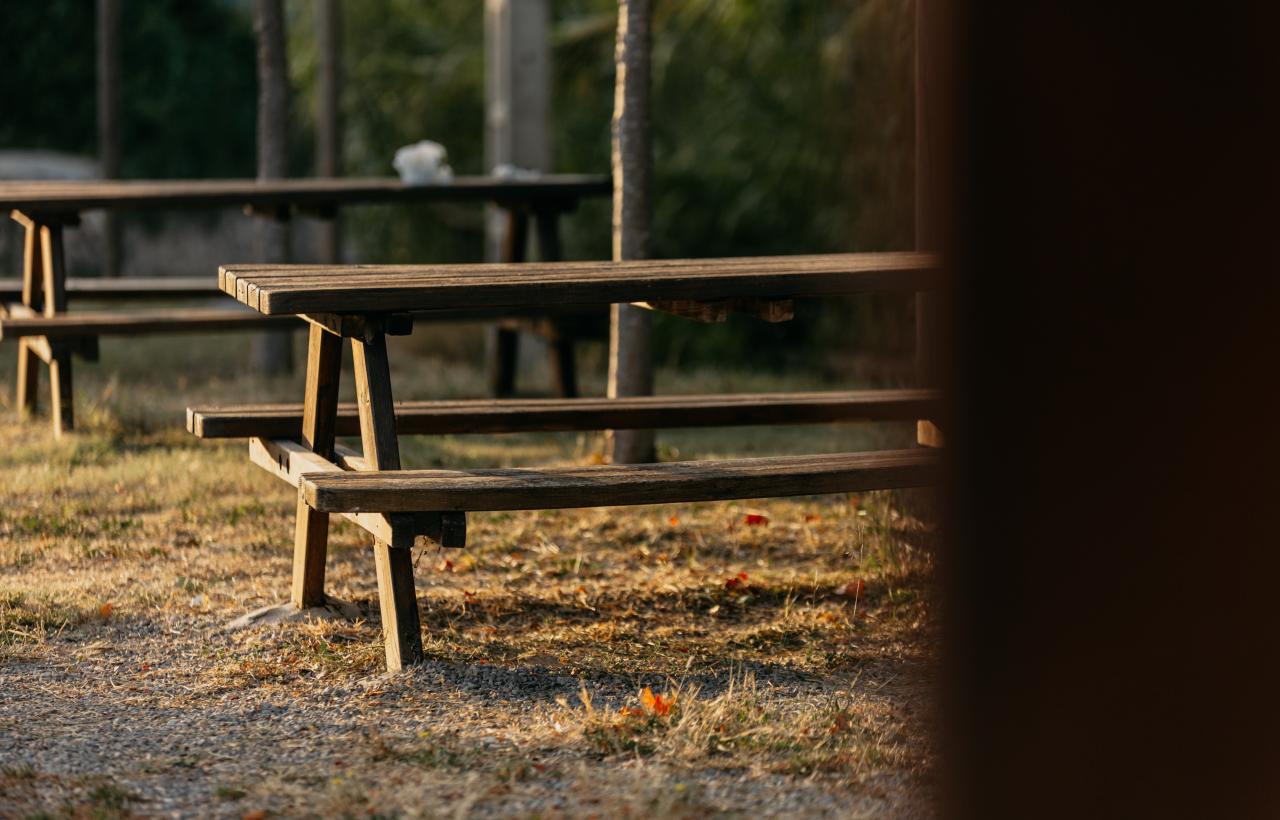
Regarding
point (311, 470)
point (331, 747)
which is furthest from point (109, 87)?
point (331, 747)

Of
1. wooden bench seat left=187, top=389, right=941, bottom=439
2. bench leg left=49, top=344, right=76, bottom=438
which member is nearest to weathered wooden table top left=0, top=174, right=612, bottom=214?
bench leg left=49, top=344, right=76, bottom=438

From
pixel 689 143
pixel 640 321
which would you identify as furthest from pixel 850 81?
pixel 640 321

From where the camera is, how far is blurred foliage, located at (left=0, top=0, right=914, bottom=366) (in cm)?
1150

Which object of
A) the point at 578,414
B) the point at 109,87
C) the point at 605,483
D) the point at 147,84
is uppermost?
the point at 147,84

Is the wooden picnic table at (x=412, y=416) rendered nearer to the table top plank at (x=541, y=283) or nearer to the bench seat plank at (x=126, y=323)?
the table top plank at (x=541, y=283)

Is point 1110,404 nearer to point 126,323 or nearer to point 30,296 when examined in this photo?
point 126,323

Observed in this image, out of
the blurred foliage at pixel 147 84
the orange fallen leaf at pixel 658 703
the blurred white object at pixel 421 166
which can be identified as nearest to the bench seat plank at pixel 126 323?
the blurred white object at pixel 421 166

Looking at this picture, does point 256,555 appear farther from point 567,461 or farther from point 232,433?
point 567,461

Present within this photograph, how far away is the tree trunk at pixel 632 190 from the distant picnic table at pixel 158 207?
52.0 inches

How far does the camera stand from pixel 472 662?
3.81 m

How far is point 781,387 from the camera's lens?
31.8ft

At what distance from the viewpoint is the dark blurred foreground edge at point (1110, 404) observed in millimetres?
1149

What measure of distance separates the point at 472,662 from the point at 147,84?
14.6 m

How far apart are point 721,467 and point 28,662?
1716 millimetres
